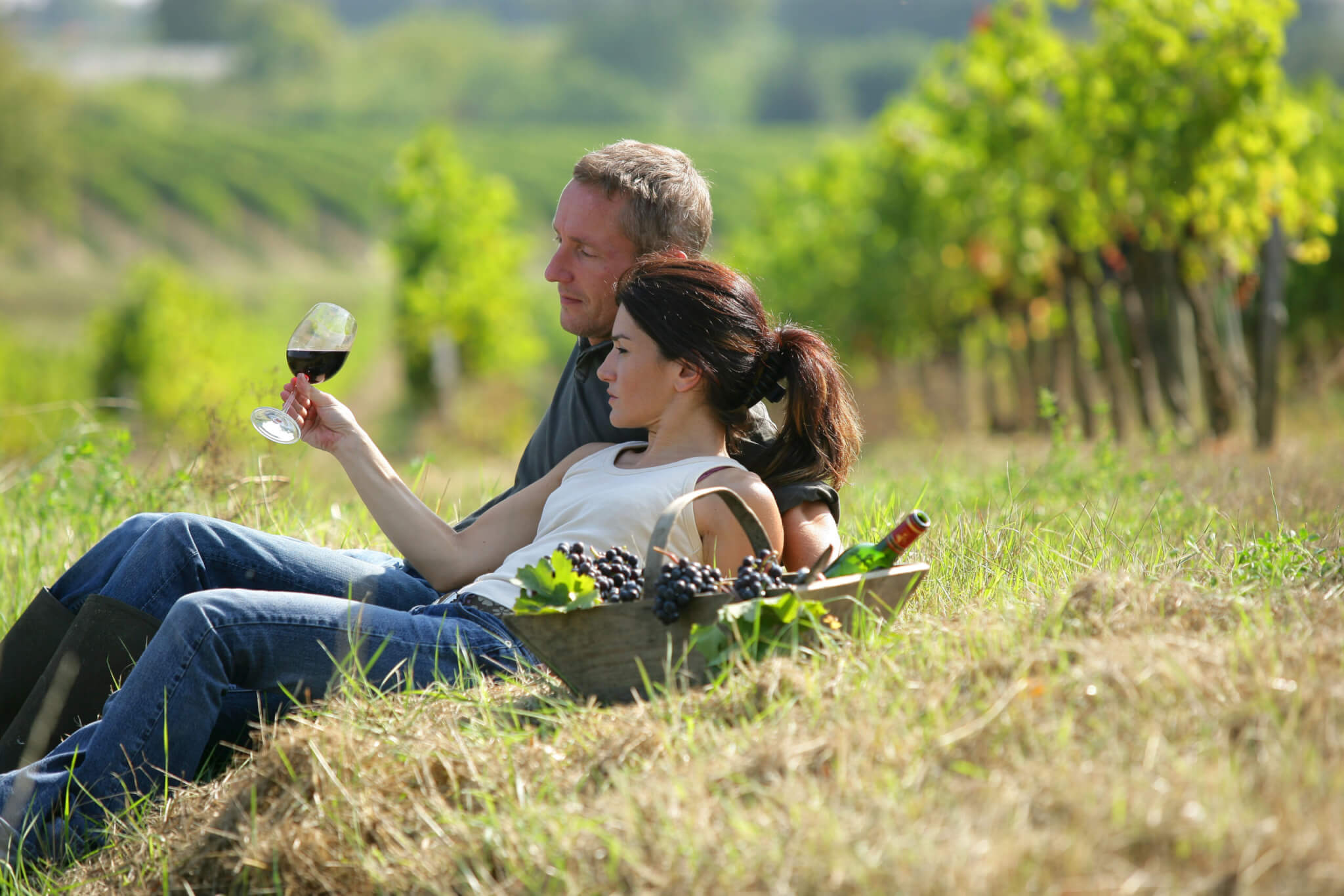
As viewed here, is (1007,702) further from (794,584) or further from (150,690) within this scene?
(150,690)

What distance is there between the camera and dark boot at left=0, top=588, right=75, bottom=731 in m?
3.01

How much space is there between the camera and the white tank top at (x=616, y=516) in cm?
272

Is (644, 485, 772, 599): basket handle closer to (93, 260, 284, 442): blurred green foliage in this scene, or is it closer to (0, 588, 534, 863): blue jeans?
(0, 588, 534, 863): blue jeans

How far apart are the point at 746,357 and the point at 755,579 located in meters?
0.69

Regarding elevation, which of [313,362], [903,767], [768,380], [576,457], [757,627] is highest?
[313,362]

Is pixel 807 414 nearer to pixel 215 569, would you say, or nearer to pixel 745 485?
pixel 745 485

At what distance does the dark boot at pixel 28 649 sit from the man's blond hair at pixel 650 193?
1.76m

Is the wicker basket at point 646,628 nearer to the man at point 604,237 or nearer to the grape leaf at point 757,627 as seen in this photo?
the grape leaf at point 757,627

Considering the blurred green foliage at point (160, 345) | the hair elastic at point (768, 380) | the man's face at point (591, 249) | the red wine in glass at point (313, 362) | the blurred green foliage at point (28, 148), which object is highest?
the blurred green foliage at point (28, 148)

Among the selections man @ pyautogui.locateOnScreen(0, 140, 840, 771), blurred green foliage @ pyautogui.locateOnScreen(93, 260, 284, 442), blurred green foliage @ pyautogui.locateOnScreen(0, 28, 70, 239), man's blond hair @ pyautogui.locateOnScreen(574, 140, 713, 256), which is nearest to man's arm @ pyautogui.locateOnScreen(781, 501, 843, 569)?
man @ pyautogui.locateOnScreen(0, 140, 840, 771)

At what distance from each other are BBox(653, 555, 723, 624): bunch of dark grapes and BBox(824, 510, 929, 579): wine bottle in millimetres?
326

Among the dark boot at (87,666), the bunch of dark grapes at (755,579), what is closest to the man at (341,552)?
the dark boot at (87,666)

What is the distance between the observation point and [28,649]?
3025 mm

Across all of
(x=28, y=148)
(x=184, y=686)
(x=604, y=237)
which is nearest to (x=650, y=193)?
(x=604, y=237)
